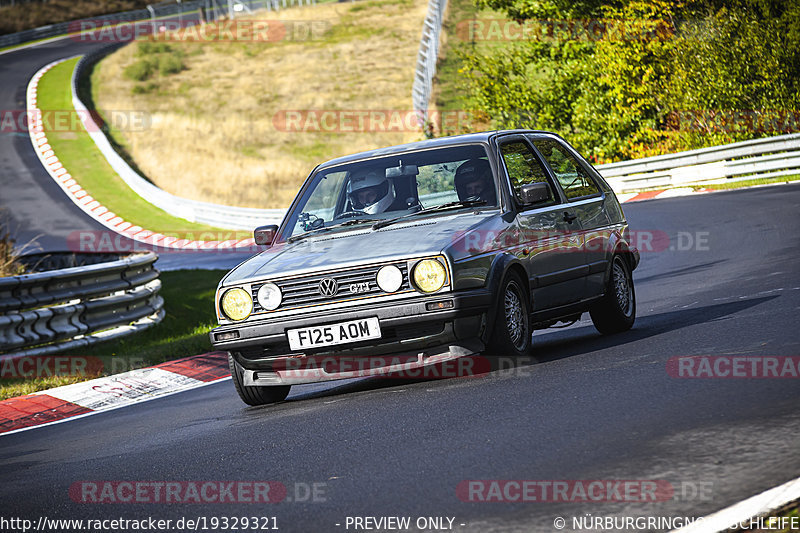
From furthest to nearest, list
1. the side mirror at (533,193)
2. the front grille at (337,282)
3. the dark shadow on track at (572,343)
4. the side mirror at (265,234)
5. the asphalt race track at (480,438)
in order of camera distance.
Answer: the side mirror at (265,234)
the side mirror at (533,193)
the dark shadow on track at (572,343)
the front grille at (337,282)
the asphalt race track at (480,438)

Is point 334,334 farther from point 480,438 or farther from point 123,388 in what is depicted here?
point 123,388

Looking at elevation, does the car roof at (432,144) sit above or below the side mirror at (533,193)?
above

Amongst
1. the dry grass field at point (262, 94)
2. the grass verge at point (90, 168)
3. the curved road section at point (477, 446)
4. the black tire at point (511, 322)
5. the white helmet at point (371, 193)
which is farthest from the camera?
the dry grass field at point (262, 94)

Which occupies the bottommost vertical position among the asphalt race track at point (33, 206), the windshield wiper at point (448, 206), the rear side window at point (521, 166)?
the asphalt race track at point (33, 206)

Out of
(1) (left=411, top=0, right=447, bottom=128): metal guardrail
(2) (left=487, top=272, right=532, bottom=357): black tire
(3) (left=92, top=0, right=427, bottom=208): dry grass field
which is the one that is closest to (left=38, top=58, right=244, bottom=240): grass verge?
(3) (left=92, top=0, right=427, bottom=208): dry grass field

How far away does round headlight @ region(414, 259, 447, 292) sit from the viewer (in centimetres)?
668

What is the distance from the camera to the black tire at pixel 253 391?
288 inches

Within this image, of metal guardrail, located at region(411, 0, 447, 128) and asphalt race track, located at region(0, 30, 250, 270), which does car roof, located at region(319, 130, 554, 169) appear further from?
metal guardrail, located at region(411, 0, 447, 128)

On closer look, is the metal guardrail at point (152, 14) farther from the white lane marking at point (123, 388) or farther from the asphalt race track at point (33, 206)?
the white lane marking at point (123, 388)

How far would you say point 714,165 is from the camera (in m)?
26.5

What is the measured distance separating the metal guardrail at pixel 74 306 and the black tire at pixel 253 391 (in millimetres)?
3947

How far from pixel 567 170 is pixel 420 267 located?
259 centimetres

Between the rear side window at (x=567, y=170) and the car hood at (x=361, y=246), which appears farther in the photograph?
the rear side window at (x=567, y=170)

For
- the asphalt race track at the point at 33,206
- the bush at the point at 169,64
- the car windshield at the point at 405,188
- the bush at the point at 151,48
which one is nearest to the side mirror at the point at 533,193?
the car windshield at the point at 405,188
